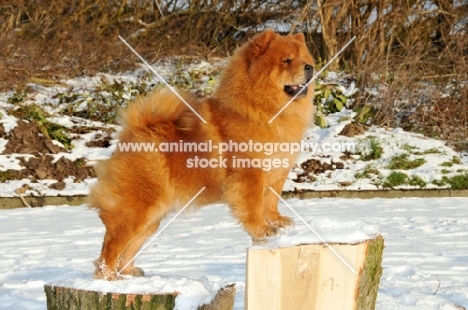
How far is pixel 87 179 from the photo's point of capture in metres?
7.79

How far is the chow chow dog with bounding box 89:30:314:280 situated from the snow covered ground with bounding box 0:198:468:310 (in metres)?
0.31

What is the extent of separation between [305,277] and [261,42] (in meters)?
1.71

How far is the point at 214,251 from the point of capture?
5.13m

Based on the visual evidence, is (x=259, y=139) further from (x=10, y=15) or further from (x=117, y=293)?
(x=10, y=15)

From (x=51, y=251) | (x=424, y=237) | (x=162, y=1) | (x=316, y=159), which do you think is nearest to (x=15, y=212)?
(x=51, y=251)

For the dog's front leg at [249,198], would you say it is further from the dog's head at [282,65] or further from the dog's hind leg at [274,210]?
the dog's head at [282,65]

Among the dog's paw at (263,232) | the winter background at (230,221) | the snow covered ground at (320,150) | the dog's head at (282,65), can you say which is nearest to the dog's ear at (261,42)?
the dog's head at (282,65)

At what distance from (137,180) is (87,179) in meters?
4.30

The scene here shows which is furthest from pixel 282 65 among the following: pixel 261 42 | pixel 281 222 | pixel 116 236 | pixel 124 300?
pixel 124 300

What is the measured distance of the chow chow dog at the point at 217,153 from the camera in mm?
3619

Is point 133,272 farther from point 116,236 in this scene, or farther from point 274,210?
point 274,210

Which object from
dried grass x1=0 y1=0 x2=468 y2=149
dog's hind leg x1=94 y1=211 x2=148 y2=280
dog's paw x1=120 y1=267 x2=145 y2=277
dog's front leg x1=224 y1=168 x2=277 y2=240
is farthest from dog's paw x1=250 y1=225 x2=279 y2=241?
dried grass x1=0 y1=0 x2=468 y2=149

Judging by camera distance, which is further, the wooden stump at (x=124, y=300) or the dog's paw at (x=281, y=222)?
the dog's paw at (x=281, y=222)

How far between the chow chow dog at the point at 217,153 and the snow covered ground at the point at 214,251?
313 mm
